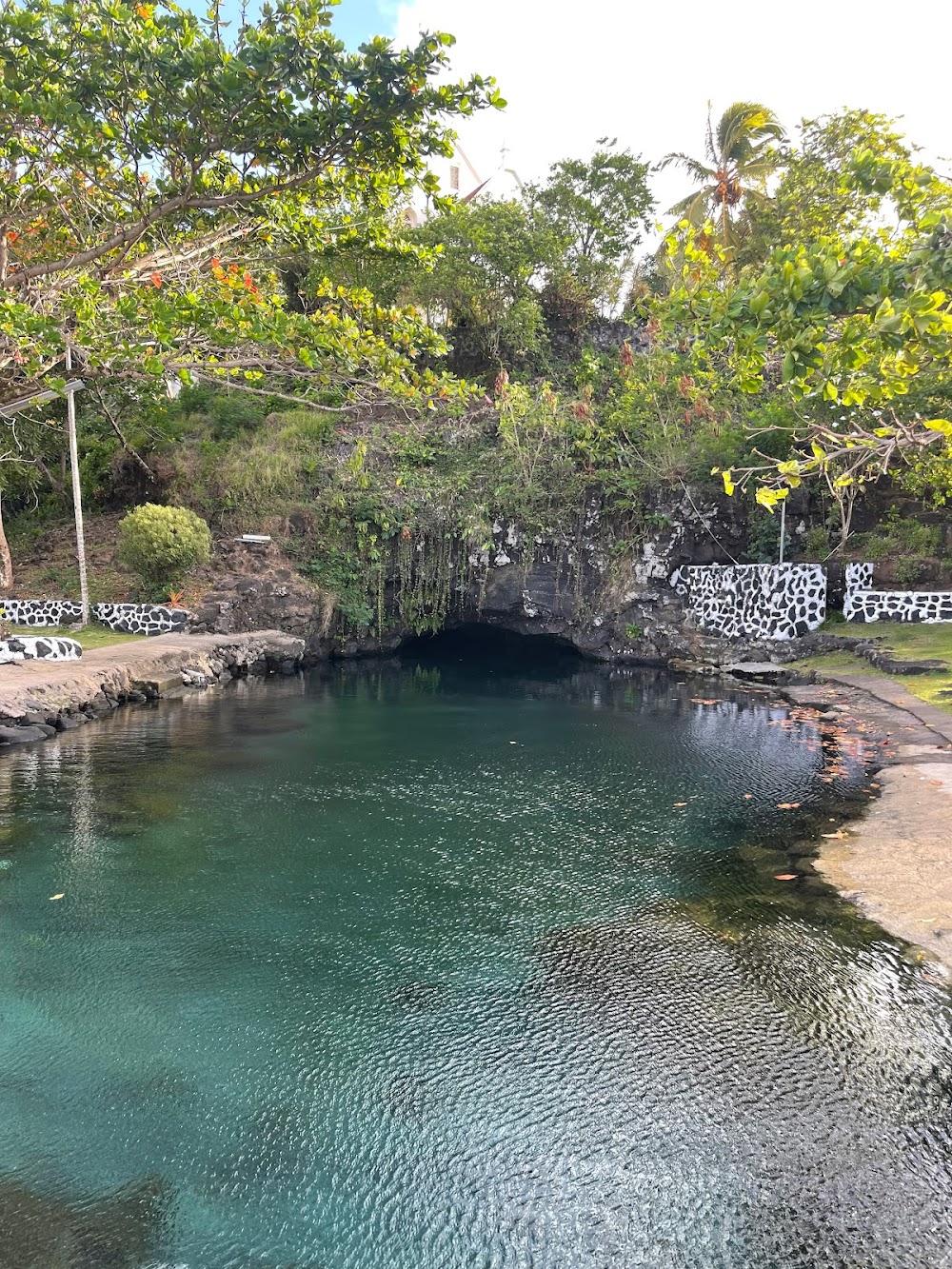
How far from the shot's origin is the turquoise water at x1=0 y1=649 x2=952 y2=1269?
2.90 metres

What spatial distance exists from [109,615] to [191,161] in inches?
467

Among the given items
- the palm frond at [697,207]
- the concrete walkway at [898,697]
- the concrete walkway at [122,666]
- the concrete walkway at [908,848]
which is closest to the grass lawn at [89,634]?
the concrete walkway at [122,666]

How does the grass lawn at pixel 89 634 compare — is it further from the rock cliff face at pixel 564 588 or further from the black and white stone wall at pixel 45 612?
the rock cliff face at pixel 564 588

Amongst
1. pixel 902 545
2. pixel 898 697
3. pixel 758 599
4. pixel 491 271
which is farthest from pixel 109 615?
pixel 902 545

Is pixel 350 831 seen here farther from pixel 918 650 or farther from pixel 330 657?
pixel 330 657

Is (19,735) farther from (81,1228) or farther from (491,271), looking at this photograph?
(491,271)

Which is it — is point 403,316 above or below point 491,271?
below

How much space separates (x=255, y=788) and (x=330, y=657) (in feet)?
34.4

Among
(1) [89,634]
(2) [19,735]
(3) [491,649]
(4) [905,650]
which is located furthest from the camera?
(3) [491,649]

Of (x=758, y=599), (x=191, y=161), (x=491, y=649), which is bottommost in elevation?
(x=491, y=649)

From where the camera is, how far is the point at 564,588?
18266mm

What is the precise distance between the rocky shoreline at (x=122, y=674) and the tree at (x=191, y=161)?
407cm

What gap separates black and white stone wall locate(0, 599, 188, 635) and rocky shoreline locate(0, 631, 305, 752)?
61cm

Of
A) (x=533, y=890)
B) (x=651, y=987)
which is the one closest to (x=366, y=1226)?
(x=651, y=987)
